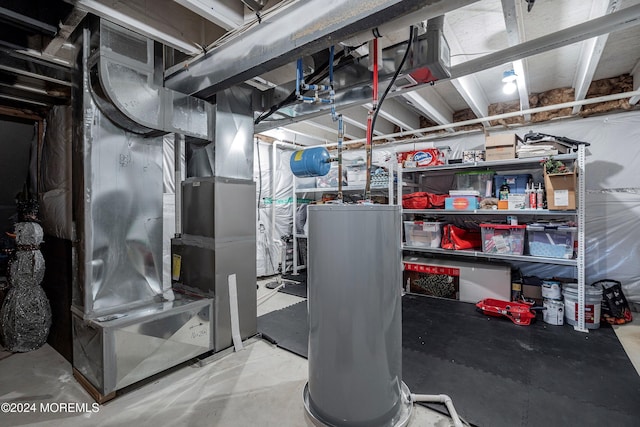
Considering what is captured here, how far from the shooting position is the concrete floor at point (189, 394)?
1.70 meters

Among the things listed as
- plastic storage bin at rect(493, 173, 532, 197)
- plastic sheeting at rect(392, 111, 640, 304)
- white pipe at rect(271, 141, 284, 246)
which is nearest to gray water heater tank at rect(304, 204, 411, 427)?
plastic storage bin at rect(493, 173, 532, 197)

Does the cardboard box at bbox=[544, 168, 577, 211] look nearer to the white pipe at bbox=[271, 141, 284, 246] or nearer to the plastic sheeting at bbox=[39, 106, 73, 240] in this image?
the white pipe at bbox=[271, 141, 284, 246]

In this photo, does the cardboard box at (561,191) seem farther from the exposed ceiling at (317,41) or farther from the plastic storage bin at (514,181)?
the exposed ceiling at (317,41)

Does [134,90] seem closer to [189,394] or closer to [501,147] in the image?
[189,394]

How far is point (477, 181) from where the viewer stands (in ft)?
13.4

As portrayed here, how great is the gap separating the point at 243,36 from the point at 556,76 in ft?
10.8

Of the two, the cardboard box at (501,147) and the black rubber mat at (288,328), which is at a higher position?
the cardboard box at (501,147)

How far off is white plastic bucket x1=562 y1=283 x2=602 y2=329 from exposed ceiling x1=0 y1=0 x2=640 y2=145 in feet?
6.44

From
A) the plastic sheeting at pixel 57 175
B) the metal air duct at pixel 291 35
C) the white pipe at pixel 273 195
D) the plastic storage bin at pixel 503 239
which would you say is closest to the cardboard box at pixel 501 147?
the plastic storage bin at pixel 503 239

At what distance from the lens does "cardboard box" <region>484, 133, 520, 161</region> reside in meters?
3.34

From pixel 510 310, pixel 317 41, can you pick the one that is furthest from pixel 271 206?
pixel 317 41

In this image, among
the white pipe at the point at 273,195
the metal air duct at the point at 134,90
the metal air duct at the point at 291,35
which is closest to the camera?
the metal air duct at the point at 291,35

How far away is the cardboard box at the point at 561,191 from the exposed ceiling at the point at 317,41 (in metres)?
0.86

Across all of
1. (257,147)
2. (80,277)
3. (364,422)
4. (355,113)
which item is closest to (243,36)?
(80,277)
